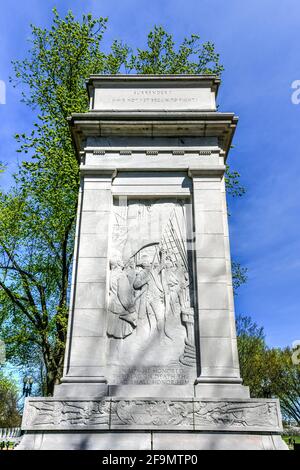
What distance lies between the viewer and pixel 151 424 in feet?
25.0

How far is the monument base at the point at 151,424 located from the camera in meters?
7.40

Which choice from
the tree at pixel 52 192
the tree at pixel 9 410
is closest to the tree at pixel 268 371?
the tree at pixel 52 192

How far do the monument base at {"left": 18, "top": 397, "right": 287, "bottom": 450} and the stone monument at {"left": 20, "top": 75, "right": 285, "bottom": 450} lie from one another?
0.06ft

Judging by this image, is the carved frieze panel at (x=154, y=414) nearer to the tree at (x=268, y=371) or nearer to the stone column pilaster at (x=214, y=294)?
the stone column pilaster at (x=214, y=294)

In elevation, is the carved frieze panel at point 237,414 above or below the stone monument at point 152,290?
below

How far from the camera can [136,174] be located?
10.6 meters

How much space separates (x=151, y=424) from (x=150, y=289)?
2914mm

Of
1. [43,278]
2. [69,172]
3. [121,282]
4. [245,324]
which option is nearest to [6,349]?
[43,278]

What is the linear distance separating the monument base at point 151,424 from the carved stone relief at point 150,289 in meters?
0.82

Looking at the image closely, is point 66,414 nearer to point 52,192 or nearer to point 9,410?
point 52,192

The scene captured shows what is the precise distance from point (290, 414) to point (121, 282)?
48972 millimetres

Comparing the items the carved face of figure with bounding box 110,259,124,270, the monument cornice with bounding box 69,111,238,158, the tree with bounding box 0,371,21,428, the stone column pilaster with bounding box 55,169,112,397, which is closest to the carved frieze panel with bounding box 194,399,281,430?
the stone column pilaster with bounding box 55,169,112,397

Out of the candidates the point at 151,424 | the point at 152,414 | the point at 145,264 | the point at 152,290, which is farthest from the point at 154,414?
the point at 145,264

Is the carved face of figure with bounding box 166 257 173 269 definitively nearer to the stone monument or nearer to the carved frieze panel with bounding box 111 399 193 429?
the stone monument
